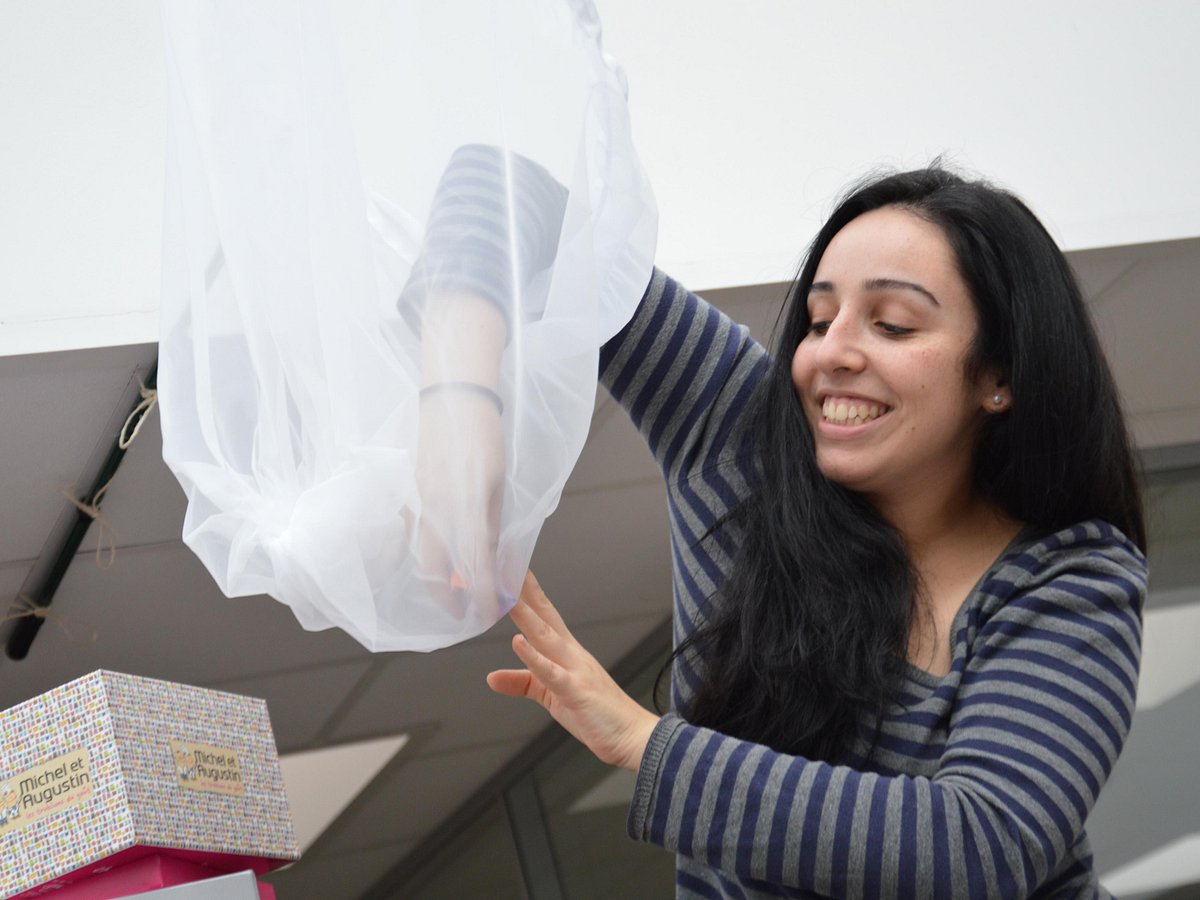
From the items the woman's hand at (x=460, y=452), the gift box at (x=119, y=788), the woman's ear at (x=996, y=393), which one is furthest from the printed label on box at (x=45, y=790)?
the woman's ear at (x=996, y=393)

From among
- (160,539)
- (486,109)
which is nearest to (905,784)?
(486,109)

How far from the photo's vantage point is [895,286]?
1152 mm

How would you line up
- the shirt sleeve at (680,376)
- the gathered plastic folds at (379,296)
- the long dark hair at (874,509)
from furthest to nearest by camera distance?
1. the shirt sleeve at (680,376)
2. the long dark hair at (874,509)
3. the gathered plastic folds at (379,296)

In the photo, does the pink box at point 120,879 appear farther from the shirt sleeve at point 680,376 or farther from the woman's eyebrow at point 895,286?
the woman's eyebrow at point 895,286

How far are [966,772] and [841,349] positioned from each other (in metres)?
0.35

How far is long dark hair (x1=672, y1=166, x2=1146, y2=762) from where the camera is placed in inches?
43.9

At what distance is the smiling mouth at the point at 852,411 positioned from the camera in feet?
3.76

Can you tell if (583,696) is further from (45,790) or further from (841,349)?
(45,790)

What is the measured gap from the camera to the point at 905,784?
96 cm

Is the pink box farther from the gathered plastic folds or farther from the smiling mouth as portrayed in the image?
the smiling mouth

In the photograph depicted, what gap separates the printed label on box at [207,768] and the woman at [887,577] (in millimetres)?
346

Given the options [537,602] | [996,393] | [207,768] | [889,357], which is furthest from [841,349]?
[207,768]

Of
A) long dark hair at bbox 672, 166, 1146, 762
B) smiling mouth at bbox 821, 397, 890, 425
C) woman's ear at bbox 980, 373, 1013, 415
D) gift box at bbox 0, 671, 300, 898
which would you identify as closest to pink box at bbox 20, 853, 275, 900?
gift box at bbox 0, 671, 300, 898

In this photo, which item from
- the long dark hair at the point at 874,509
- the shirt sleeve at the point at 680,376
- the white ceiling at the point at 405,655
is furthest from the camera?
the white ceiling at the point at 405,655
